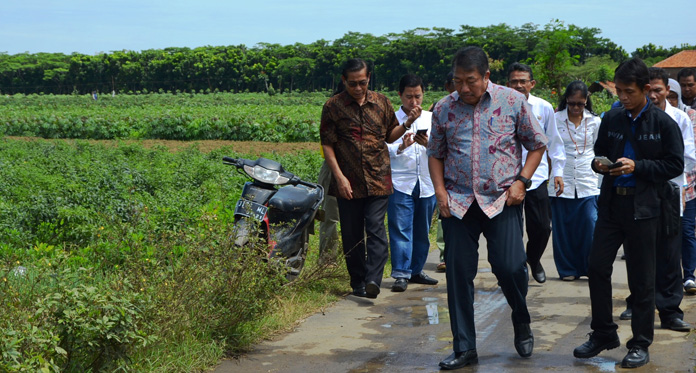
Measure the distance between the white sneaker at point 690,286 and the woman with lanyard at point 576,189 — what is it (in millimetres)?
979

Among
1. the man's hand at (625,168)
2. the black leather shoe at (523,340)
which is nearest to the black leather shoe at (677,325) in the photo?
the black leather shoe at (523,340)

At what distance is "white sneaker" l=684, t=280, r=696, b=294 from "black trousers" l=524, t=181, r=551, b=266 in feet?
4.00

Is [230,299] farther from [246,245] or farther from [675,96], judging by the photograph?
[675,96]

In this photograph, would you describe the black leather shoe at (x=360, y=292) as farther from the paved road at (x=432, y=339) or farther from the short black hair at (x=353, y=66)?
the short black hair at (x=353, y=66)

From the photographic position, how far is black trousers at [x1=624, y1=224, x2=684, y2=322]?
521 cm

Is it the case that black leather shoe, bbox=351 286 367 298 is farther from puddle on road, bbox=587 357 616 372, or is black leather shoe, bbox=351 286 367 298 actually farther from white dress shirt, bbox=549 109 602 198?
puddle on road, bbox=587 357 616 372

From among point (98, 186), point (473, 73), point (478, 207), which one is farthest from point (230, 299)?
point (98, 186)

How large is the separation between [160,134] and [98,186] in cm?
2562

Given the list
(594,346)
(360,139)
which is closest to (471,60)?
(594,346)

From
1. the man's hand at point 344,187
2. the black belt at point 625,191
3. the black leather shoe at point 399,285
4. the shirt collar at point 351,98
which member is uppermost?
the shirt collar at point 351,98

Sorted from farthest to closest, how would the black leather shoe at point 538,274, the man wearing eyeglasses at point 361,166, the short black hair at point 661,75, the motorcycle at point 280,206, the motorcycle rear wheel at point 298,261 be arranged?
1. the black leather shoe at point 538,274
2. the motorcycle rear wheel at point 298,261
3. the man wearing eyeglasses at point 361,166
4. the motorcycle at point 280,206
5. the short black hair at point 661,75

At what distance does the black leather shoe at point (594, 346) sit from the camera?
483 centimetres

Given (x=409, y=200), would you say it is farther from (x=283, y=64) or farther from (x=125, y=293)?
(x=283, y=64)

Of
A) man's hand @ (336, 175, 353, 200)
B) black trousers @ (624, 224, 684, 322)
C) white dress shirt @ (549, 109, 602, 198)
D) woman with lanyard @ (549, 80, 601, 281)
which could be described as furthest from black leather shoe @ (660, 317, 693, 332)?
man's hand @ (336, 175, 353, 200)
